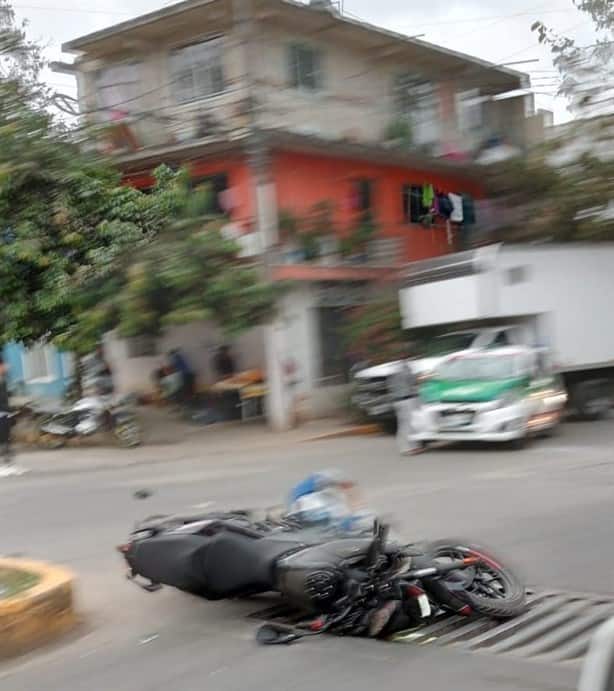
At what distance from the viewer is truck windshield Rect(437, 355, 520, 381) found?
14.6 meters

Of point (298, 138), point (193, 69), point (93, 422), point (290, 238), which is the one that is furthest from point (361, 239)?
point (93, 422)

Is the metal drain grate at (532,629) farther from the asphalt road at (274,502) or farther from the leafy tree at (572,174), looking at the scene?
the leafy tree at (572,174)

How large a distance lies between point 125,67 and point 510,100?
11.8 m

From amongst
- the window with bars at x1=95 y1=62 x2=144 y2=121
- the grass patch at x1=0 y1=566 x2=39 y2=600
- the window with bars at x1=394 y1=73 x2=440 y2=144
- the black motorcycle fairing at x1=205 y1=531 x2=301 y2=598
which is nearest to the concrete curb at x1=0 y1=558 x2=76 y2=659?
the grass patch at x1=0 y1=566 x2=39 y2=600

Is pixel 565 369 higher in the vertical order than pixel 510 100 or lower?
lower

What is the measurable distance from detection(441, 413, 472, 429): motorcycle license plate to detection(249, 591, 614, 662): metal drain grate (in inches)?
310

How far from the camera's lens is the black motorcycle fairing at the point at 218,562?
579cm

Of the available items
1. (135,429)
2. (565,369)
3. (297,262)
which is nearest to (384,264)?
(297,262)

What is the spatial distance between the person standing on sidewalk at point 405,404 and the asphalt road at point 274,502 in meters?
0.29

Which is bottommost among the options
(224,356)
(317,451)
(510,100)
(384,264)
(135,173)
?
(317,451)

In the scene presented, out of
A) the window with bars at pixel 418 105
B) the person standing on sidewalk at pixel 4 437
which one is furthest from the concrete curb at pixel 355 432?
the window with bars at pixel 418 105

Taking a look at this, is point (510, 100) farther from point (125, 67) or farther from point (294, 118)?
Result: point (125, 67)

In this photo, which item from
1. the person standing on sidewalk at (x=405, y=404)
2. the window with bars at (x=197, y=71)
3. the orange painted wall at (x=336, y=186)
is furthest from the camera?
the window with bars at (x=197, y=71)

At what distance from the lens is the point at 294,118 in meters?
21.5
